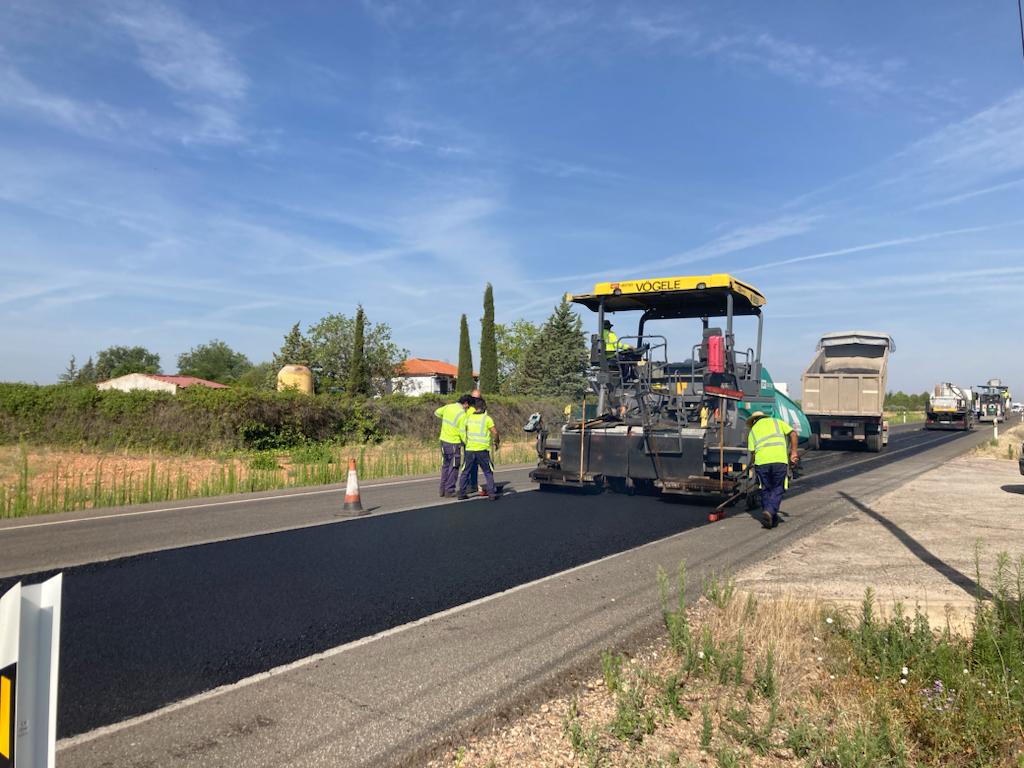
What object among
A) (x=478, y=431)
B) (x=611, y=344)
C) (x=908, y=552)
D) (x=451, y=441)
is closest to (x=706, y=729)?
(x=908, y=552)

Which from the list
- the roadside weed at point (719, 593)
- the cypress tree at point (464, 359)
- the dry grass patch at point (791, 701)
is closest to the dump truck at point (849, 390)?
the roadside weed at point (719, 593)

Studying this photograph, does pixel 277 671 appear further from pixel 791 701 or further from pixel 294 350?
pixel 294 350

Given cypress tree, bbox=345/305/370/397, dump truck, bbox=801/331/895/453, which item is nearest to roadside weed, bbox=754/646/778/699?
dump truck, bbox=801/331/895/453

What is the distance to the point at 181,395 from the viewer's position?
19766 millimetres

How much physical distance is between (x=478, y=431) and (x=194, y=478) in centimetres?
685

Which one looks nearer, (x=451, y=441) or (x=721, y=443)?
(x=721, y=443)

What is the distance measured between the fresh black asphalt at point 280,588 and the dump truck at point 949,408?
35.6m

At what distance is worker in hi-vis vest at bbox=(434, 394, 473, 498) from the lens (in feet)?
38.0

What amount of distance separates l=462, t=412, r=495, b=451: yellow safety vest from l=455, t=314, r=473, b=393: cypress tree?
4325cm

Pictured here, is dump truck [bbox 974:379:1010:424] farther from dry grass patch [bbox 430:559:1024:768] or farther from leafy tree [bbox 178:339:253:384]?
leafy tree [bbox 178:339:253:384]

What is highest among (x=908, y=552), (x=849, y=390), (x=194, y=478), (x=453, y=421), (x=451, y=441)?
(x=849, y=390)

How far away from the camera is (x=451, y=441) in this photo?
11711 mm

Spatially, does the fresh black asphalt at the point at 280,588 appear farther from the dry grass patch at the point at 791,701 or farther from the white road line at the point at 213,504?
the white road line at the point at 213,504

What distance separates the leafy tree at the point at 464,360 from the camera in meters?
55.6
